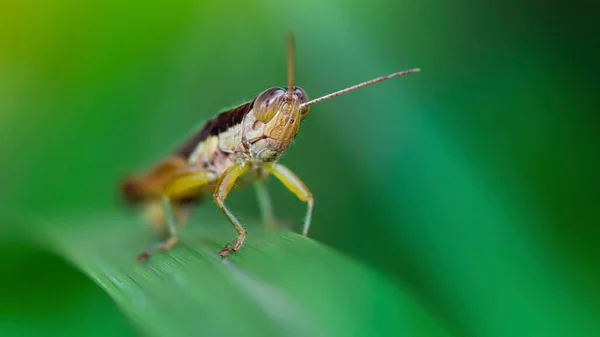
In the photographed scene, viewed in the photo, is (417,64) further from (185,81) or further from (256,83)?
(185,81)

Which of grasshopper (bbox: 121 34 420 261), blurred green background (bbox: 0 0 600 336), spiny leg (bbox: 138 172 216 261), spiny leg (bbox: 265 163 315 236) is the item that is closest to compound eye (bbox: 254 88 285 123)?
grasshopper (bbox: 121 34 420 261)

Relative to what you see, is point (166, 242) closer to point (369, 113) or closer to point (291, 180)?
point (291, 180)

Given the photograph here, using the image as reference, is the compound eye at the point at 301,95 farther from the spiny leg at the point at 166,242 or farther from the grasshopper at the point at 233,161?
the spiny leg at the point at 166,242

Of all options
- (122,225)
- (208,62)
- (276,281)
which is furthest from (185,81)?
(276,281)

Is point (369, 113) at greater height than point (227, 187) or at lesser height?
greater

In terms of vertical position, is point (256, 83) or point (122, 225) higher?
point (256, 83)

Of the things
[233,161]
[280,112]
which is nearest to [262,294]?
[280,112]

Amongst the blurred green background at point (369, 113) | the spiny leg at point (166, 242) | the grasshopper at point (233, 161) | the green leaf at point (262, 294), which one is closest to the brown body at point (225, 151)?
the grasshopper at point (233, 161)

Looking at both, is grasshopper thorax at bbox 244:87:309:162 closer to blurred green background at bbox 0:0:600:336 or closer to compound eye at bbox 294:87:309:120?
compound eye at bbox 294:87:309:120

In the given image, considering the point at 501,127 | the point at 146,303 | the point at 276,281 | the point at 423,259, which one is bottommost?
the point at 146,303
